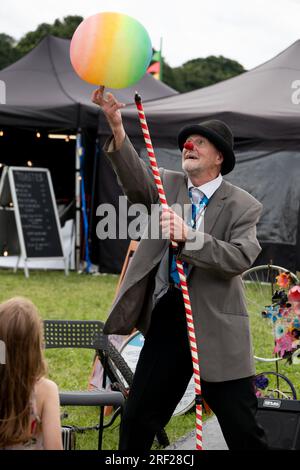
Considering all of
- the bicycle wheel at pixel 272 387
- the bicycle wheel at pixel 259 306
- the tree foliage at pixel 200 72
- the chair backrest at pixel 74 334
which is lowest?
the tree foliage at pixel 200 72

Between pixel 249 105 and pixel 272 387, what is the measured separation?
20.5 ft

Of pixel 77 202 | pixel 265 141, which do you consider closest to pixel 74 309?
pixel 77 202

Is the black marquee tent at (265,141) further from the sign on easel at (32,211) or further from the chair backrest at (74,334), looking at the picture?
the chair backrest at (74,334)

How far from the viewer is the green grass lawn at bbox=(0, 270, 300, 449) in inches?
217

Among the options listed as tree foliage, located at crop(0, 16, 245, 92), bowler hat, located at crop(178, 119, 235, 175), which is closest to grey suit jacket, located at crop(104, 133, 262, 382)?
bowler hat, located at crop(178, 119, 235, 175)

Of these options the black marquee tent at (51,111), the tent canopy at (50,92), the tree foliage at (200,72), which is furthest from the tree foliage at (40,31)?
the tent canopy at (50,92)

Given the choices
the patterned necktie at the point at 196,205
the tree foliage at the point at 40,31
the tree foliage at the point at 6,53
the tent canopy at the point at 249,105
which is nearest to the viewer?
the patterned necktie at the point at 196,205

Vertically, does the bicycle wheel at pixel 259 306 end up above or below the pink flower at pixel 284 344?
below

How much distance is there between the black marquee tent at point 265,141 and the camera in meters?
11.4

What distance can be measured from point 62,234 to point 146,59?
10.6 metres

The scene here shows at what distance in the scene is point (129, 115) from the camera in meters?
12.0

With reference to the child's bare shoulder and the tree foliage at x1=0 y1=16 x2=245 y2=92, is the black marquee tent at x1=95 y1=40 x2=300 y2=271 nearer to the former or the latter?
the child's bare shoulder

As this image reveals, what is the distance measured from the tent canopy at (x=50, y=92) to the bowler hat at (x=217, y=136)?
28.8 ft

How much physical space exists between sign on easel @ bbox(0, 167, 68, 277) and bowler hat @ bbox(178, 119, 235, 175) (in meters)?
9.04
